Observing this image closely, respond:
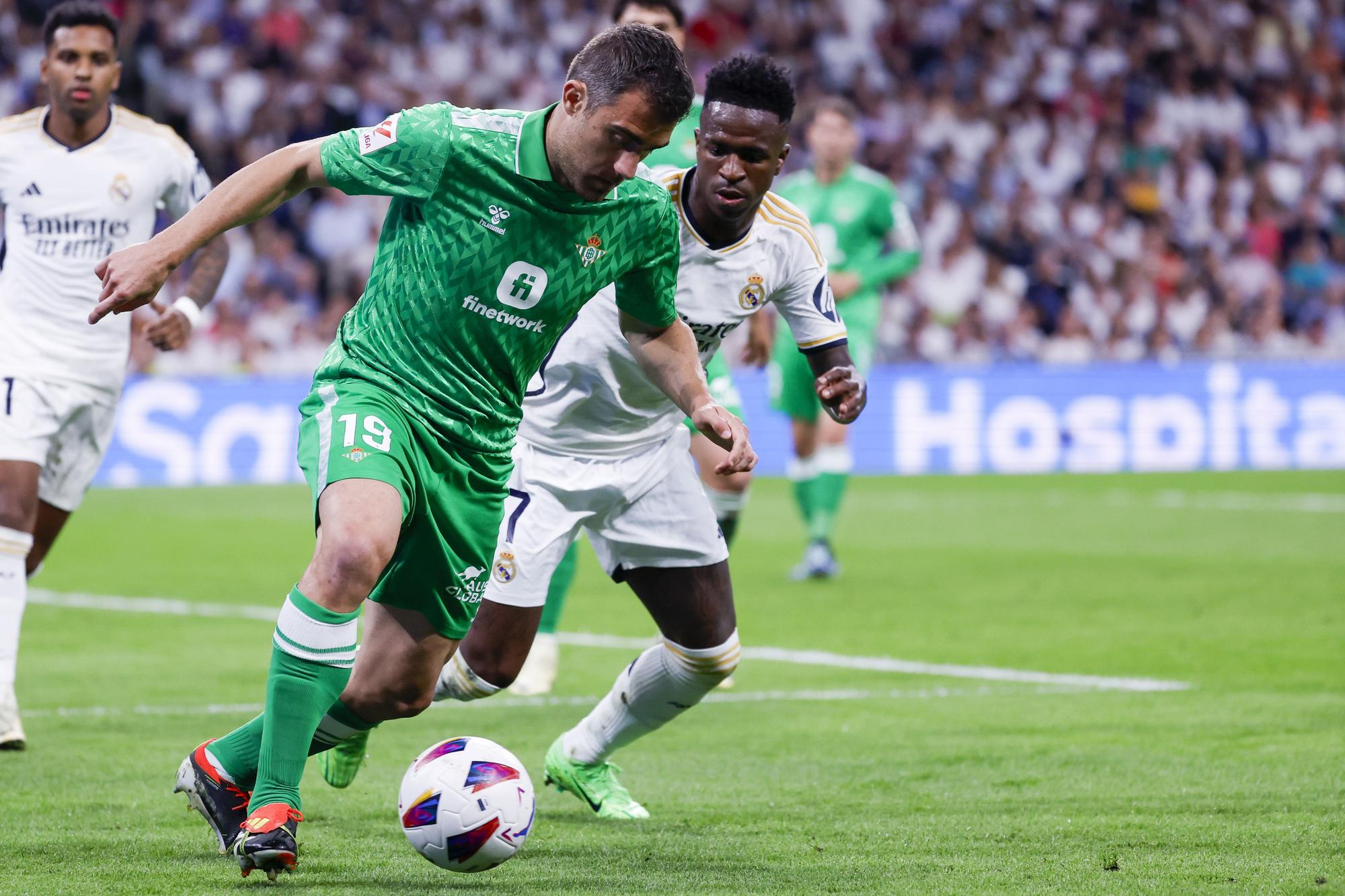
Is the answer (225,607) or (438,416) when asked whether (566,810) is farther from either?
(225,607)

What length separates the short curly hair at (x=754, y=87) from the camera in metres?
5.23

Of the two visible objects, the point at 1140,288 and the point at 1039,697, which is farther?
the point at 1140,288

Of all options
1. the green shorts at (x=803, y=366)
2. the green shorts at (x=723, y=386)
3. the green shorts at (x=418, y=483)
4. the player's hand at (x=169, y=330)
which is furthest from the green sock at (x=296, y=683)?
the green shorts at (x=803, y=366)

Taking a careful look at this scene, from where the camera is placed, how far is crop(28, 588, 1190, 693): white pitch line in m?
7.86


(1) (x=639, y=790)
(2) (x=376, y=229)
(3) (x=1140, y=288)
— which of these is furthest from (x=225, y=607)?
(3) (x=1140, y=288)

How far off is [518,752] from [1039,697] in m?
2.29

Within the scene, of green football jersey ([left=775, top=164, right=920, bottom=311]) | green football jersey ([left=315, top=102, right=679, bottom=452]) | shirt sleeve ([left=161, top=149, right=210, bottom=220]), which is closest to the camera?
green football jersey ([left=315, top=102, right=679, bottom=452])

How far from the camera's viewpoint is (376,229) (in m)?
20.8

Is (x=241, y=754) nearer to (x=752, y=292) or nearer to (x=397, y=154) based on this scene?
(x=397, y=154)

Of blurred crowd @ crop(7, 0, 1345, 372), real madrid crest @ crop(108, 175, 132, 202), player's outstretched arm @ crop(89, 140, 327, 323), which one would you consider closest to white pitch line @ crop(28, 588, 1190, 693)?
real madrid crest @ crop(108, 175, 132, 202)

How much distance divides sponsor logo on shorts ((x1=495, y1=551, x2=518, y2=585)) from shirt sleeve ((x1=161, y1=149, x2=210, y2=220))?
95.4 inches

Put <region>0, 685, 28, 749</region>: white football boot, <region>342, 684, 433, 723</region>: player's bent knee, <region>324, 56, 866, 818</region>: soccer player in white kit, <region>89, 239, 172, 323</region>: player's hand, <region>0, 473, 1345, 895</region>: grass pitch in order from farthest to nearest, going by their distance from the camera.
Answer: <region>0, 685, 28, 749</region>: white football boot, <region>324, 56, 866, 818</region>: soccer player in white kit, <region>342, 684, 433, 723</region>: player's bent knee, <region>0, 473, 1345, 895</region>: grass pitch, <region>89, 239, 172, 323</region>: player's hand

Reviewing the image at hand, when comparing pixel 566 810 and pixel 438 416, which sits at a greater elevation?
pixel 438 416

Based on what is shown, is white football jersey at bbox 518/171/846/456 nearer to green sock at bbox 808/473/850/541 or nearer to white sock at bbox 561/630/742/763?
white sock at bbox 561/630/742/763
